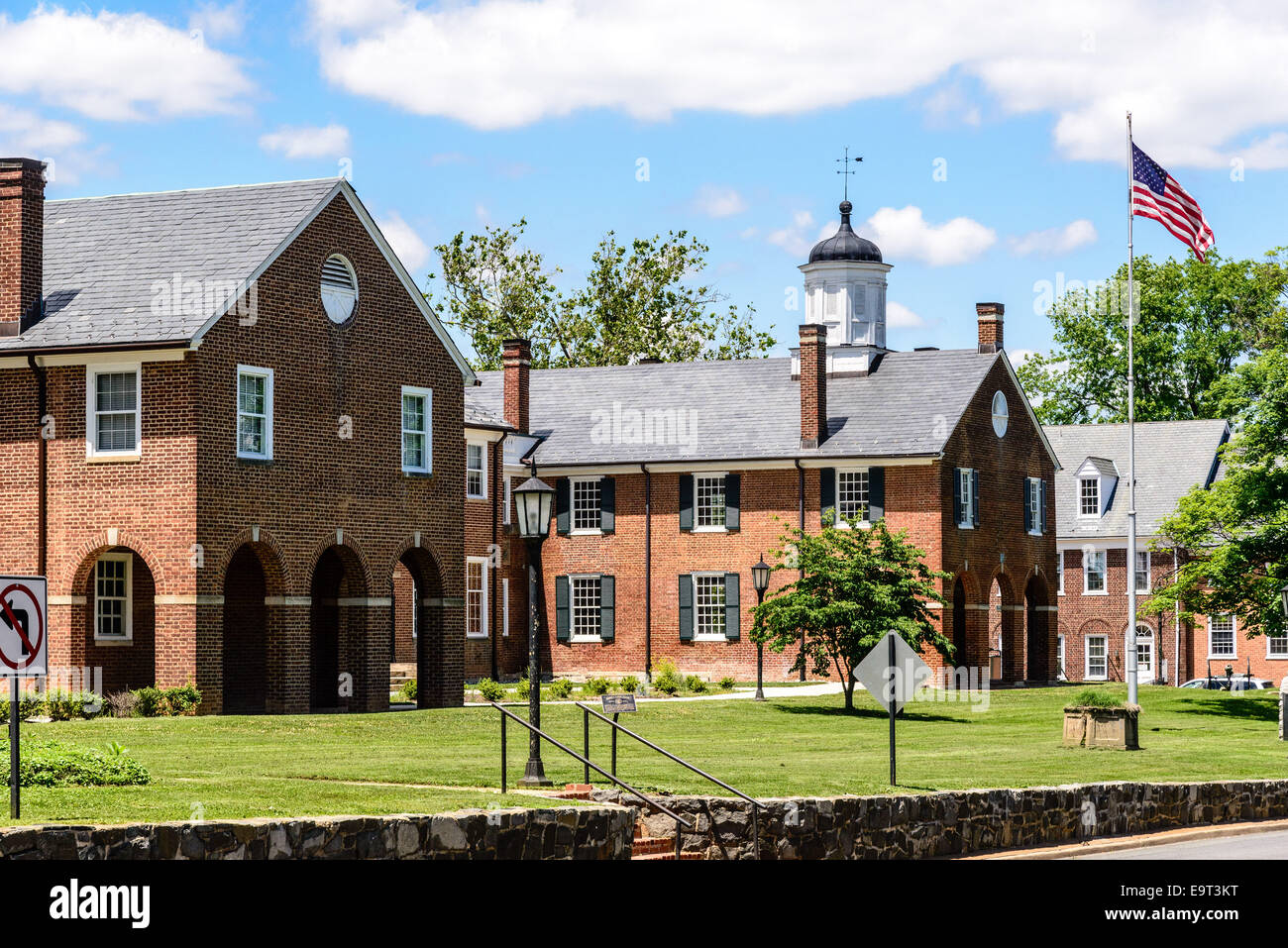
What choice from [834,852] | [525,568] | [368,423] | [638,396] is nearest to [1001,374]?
[638,396]

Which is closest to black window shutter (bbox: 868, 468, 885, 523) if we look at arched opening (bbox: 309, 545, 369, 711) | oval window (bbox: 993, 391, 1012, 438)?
oval window (bbox: 993, 391, 1012, 438)

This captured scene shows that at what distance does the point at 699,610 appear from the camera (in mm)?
54188

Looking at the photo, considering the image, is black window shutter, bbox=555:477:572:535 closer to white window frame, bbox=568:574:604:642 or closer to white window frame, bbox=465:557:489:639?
white window frame, bbox=568:574:604:642

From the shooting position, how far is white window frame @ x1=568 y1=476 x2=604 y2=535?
182 feet

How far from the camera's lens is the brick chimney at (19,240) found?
33750 millimetres

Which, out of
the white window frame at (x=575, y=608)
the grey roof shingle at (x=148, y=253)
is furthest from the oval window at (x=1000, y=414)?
the grey roof shingle at (x=148, y=253)

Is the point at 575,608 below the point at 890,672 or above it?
above

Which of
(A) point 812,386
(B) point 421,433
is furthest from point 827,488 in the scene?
(B) point 421,433

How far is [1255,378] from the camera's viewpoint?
4525cm

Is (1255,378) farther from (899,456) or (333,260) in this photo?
(333,260)

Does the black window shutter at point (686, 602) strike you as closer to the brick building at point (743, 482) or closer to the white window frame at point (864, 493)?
the brick building at point (743, 482)

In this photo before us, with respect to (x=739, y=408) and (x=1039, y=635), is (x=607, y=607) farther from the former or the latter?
(x=1039, y=635)

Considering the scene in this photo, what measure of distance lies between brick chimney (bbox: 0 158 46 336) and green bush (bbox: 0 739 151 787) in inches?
711

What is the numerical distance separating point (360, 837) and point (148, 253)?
22.0 m
